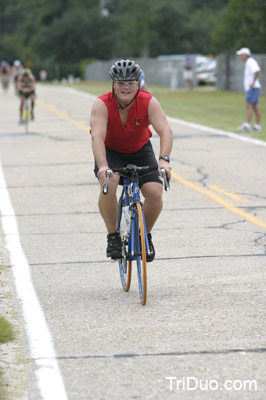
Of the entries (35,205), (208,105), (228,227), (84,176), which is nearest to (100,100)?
(228,227)

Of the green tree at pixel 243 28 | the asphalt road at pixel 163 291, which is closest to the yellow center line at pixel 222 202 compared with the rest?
the asphalt road at pixel 163 291

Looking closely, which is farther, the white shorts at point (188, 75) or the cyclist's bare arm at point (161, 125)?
the white shorts at point (188, 75)

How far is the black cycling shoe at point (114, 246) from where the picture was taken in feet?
22.8

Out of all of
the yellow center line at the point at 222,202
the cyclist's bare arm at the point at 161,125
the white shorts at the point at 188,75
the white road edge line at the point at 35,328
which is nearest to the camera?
the white road edge line at the point at 35,328

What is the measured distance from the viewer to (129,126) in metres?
6.79

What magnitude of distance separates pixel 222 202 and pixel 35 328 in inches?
219

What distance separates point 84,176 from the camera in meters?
13.8

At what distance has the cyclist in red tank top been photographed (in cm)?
661

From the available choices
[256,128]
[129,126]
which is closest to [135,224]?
[129,126]

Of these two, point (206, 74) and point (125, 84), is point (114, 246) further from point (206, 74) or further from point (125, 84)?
point (206, 74)

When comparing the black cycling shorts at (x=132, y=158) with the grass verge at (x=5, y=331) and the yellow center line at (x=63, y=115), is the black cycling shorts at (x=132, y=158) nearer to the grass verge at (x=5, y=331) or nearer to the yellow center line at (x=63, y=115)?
the grass verge at (x=5, y=331)

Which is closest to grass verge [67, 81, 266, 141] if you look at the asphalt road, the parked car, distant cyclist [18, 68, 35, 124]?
distant cyclist [18, 68, 35, 124]

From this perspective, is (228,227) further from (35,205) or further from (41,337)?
(41,337)

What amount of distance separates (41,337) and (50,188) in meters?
7.05
